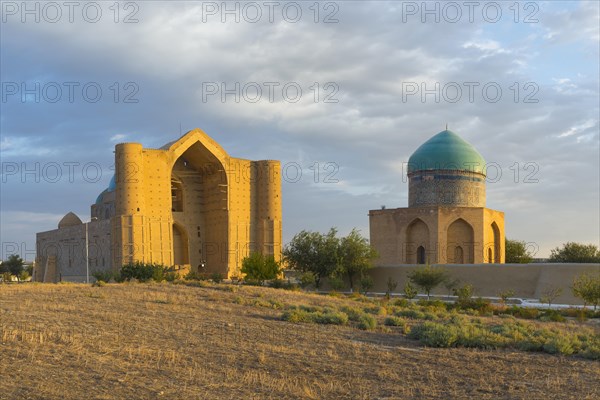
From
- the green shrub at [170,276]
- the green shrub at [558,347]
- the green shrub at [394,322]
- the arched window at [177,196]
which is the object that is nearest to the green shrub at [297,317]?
the green shrub at [394,322]

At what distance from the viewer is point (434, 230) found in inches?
1704

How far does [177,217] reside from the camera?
50625 mm

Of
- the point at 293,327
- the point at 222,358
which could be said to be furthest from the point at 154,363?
the point at 293,327

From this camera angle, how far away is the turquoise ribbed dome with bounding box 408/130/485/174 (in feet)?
151

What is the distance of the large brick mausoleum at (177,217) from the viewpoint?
43.2 metres

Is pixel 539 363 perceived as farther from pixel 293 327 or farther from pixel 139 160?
pixel 139 160

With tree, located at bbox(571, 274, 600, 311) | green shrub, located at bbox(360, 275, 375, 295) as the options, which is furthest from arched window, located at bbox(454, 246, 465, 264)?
tree, located at bbox(571, 274, 600, 311)

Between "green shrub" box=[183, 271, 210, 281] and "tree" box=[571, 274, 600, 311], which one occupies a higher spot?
"tree" box=[571, 274, 600, 311]

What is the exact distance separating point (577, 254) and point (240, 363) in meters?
46.2

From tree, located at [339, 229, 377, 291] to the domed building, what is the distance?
15.7 ft

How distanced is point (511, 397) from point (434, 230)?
3596 centimetres

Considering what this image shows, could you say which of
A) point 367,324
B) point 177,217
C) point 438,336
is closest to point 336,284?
point 177,217

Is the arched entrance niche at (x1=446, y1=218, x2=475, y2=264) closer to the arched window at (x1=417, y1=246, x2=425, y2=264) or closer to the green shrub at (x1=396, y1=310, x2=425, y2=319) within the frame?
the arched window at (x1=417, y1=246, x2=425, y2=264)

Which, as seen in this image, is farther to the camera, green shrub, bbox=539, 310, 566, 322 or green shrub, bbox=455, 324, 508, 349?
green shrub, bbox=539, 310, 566, 322
